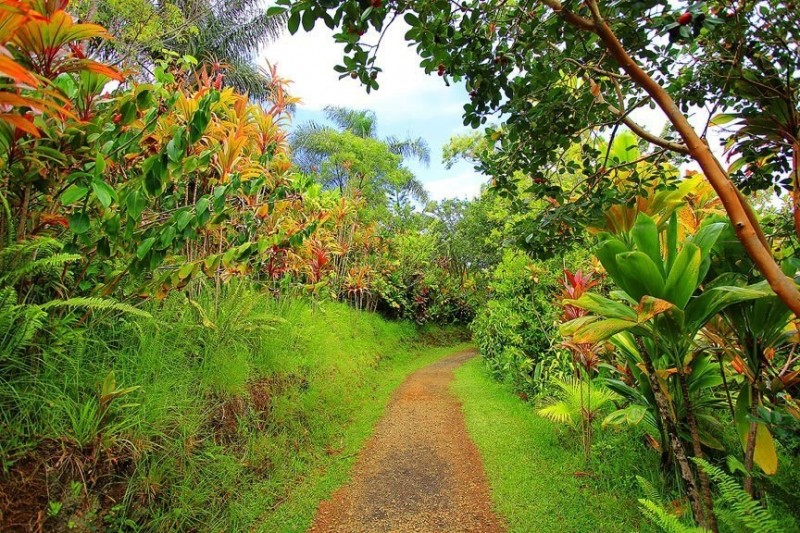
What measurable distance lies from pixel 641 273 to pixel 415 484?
2.83m

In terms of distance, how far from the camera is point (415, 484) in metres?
3.75

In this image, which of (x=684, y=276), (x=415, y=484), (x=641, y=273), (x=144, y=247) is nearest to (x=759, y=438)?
(x=684, y=276)

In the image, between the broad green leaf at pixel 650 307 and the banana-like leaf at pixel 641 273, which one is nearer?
the broad green leaf at pixel 650 307

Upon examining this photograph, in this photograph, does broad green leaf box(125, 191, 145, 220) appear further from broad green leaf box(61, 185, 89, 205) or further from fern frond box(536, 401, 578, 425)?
fern frond box(536, 401, 578, 425)

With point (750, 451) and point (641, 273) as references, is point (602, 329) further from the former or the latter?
point (750, 451)

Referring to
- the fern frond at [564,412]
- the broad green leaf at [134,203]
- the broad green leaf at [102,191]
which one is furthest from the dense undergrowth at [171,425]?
the fern frond at [564,412]

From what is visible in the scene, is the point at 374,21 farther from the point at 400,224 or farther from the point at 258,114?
the point at 400,224

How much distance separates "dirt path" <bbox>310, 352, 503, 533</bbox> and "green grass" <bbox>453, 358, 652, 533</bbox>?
0.54 feet

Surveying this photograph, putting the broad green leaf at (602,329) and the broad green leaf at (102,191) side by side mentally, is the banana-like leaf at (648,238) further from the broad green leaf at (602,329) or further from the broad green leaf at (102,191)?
the broad green leaf at (102,191)

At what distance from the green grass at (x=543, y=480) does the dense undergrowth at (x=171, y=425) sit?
5.21ft

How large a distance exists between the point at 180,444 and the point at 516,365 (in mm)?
5401

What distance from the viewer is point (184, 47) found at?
38.7ft

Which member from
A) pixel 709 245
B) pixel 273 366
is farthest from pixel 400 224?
pixel 709 245

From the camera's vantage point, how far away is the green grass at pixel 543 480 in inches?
113
